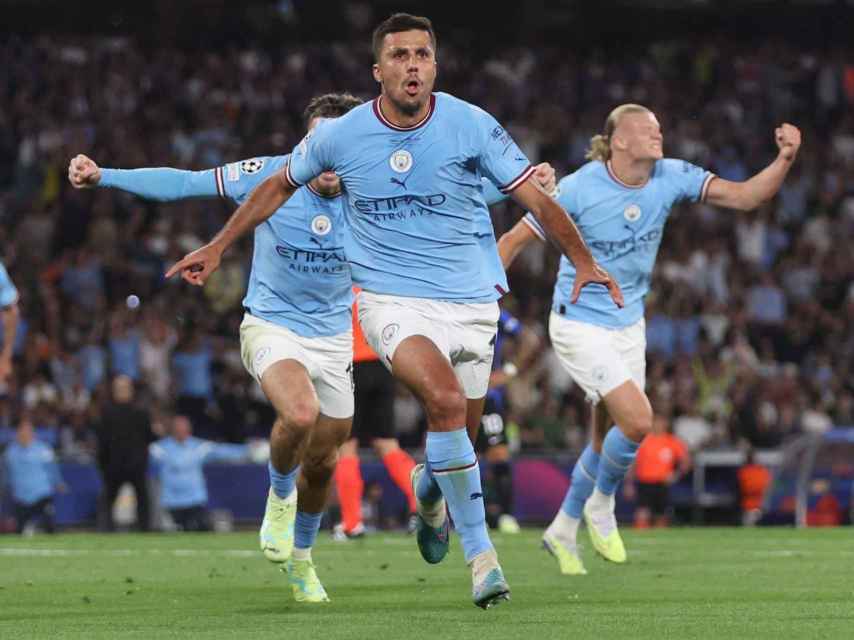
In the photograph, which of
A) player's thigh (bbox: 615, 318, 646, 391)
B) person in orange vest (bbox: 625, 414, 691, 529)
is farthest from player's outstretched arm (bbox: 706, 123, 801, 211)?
person in orange vest (bbox: 625, 414, 691, 529)

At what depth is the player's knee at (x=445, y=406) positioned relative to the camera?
817 cm

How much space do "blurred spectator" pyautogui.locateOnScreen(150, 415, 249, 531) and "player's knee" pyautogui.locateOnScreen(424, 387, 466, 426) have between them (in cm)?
1295

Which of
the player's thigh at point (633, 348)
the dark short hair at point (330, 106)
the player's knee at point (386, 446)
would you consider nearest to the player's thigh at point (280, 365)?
the dark short hair at point (330, 106)

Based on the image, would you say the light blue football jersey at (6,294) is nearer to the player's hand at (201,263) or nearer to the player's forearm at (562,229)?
the player's hand at (201,263)

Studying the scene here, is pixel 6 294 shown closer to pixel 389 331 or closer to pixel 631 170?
pixel 631 170

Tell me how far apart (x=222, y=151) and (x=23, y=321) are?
4135mm

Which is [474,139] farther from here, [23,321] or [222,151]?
[222,151]

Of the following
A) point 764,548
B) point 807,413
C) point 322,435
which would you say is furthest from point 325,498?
point 807,413

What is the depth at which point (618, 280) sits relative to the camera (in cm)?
1175

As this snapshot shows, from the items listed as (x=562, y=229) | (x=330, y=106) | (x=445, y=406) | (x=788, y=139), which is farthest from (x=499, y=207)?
(x=445, y=406)

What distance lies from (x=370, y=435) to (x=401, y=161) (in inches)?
287

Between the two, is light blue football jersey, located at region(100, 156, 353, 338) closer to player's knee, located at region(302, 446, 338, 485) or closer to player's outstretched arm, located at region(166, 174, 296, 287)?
player's knee, located at region(302, 446, 338, 485)

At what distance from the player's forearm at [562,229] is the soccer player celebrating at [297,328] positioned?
171cm

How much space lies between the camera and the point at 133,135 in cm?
2478
